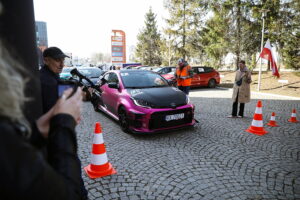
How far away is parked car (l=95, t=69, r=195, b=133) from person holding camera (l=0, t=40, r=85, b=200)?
3.79m

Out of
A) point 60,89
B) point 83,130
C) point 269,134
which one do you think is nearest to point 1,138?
point 60,89

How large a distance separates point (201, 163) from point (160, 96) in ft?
6.43

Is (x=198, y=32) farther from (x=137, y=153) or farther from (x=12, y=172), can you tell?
(x=12, y=172)

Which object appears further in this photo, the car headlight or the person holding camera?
the car headlight

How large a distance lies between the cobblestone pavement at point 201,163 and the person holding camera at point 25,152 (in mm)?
2164

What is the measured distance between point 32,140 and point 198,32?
87.6 ft

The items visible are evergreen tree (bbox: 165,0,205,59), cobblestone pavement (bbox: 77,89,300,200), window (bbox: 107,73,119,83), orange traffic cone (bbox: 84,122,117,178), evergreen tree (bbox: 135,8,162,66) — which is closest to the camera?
cobblestone pavement (bbox: 77,89,300,200)

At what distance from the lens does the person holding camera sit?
0.58m

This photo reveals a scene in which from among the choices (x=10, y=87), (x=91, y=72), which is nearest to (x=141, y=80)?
(x=10, y=87)

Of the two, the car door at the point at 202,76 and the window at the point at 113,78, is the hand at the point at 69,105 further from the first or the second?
the car door at the point at 202,76

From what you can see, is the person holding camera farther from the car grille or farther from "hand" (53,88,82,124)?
the car grille

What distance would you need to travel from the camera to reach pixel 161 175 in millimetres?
3244

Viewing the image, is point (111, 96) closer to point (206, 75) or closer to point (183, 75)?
point (183, 75)

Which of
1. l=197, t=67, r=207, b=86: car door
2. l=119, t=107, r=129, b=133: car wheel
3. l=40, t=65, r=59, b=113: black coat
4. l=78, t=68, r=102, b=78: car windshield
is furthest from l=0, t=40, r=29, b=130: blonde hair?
l=197, t=67, r=207, b=86: car door
